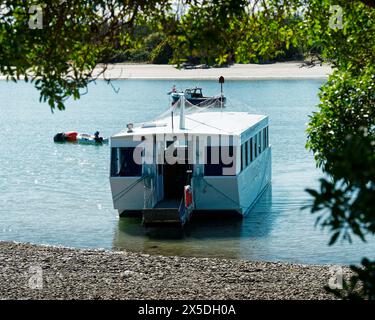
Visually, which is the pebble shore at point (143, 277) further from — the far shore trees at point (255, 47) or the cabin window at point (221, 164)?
the cabin window at point (221, 164)

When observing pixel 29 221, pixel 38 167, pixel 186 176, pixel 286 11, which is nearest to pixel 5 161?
pixel 38 167

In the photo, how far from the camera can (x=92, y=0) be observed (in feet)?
33.0

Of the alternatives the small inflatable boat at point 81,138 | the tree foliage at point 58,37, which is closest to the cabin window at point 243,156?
the tree foliage at point 58,37

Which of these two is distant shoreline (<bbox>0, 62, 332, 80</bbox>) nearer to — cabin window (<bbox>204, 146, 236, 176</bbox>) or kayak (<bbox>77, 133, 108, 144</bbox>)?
kayak (<bbox>77, 133, 108, 144</bbox>)

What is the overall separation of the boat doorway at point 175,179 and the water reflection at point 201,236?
892 millimetres

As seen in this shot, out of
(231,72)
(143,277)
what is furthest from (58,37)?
(231,72)

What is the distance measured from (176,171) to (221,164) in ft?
5.02

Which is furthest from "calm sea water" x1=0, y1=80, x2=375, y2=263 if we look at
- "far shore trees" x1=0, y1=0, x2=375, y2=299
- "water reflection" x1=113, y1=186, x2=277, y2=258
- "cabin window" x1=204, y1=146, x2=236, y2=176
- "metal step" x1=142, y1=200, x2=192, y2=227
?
"cabin window" x1=204, y1=146, x2=236, y2=176

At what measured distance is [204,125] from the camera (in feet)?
84.5

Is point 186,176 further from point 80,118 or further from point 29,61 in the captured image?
point 80,118

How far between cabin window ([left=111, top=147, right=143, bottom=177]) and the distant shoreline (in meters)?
92.5

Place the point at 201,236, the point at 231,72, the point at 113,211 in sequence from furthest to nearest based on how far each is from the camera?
the point at 231,72
the point at 113,211
the point at 201,236

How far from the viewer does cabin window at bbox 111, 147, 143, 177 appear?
80.0 feet

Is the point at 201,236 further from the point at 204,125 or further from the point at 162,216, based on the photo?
the point at 204,125
